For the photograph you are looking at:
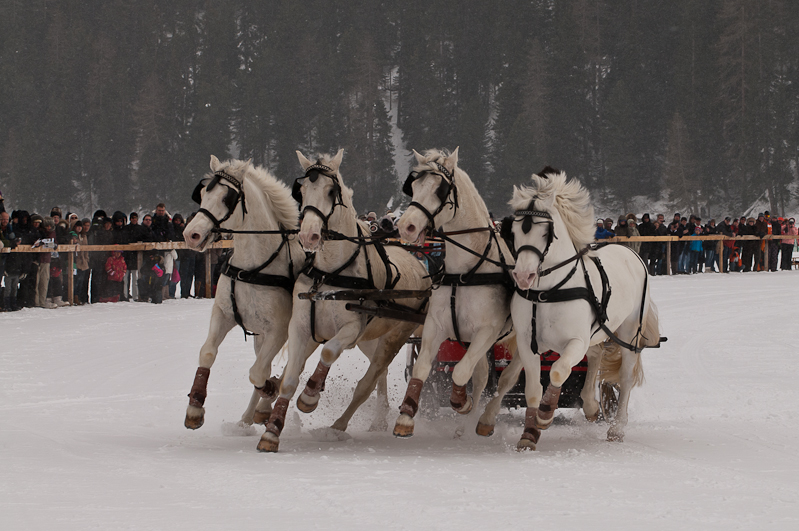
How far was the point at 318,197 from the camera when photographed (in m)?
7.11

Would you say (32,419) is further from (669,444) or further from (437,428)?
(669,444)

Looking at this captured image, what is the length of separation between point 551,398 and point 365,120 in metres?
59.5

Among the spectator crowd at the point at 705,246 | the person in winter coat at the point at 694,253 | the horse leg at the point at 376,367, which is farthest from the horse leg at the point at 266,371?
the person in winter coat at the point at 694,253

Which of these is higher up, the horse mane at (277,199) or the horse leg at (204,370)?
the horse mane at (277,199)

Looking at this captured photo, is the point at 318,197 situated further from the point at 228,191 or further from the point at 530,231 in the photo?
the point at 530,231

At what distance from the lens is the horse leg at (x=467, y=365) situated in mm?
6977

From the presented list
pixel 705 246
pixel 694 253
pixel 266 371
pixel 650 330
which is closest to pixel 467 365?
pixel 266 371

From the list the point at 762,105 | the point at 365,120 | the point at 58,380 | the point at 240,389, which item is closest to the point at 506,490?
the point at 240,389

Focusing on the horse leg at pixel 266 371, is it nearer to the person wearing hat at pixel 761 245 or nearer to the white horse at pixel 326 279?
the white horse at pixel 326 279

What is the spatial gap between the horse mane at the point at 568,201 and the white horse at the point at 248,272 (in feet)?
6.56

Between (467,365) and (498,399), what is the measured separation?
996mm

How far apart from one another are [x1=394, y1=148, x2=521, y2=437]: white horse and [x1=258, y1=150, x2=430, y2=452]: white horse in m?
0.59

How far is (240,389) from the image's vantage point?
11102mm

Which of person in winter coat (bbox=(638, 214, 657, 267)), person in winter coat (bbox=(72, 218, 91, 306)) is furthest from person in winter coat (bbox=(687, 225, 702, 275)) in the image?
person in winter coat (bbox=(72, 218, 91, 306))
